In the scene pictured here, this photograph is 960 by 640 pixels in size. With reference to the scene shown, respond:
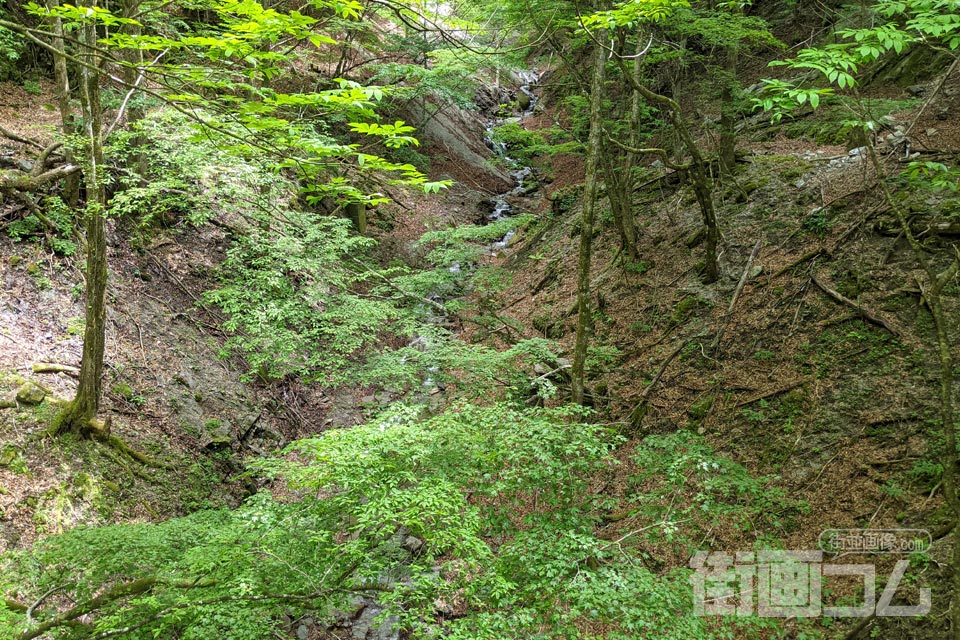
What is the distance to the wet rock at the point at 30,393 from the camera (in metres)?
6.38

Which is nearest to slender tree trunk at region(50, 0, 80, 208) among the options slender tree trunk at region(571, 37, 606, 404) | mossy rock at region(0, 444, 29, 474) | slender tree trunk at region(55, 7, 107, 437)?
slender tree trunk at region(55, 7, 107, 437)

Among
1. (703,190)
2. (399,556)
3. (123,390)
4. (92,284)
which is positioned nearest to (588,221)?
(703,190)

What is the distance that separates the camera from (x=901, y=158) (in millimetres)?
8102

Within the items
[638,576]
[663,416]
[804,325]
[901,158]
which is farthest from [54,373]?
[901,158]

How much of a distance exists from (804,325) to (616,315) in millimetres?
3336

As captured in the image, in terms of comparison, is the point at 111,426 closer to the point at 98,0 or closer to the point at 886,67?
the point at 98,0

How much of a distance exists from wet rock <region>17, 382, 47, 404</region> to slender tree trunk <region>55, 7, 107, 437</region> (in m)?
0.36

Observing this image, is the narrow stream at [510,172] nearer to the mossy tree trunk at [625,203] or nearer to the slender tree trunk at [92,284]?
the mossy tree trunk at [625,203]

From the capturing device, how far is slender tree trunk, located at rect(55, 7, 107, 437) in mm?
5957

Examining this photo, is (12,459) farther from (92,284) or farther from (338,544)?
(338,544)

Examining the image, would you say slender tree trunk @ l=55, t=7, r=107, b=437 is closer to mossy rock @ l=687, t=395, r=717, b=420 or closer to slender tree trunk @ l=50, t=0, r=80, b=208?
slender tree trunk @ l=50, t=0, r=80, b=208

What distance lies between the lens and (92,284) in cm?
632

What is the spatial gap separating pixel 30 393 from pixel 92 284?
159 cm

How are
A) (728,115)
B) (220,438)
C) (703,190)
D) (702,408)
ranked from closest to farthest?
(702,408), (703,190), (220,438), (728,115)
